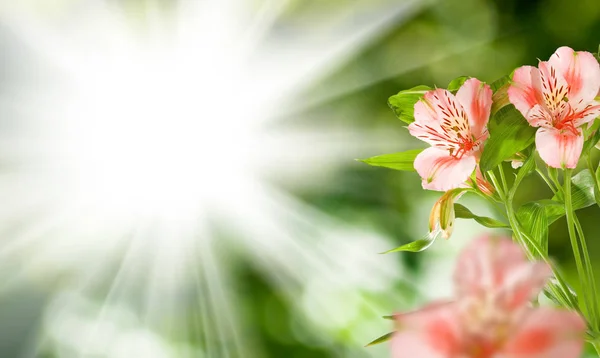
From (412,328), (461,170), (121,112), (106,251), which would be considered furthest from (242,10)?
(412,328)

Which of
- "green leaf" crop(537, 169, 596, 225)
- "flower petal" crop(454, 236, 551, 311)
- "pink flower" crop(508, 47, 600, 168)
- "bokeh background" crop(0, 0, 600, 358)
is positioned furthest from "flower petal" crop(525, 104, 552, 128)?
"bokeh background" crop(0, 0, 600, 358)

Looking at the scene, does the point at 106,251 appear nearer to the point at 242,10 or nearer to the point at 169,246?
the point at 169,246

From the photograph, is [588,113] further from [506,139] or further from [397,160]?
[397,160]

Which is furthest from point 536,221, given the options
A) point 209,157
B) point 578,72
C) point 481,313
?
point 209,157

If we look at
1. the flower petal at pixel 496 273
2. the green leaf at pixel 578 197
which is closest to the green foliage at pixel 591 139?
the green leaf at pixel 578 197

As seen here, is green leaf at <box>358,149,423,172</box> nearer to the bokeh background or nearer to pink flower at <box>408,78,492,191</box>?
pink flower at <box>408,78,492,191</box>

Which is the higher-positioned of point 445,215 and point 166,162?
point 166,162
